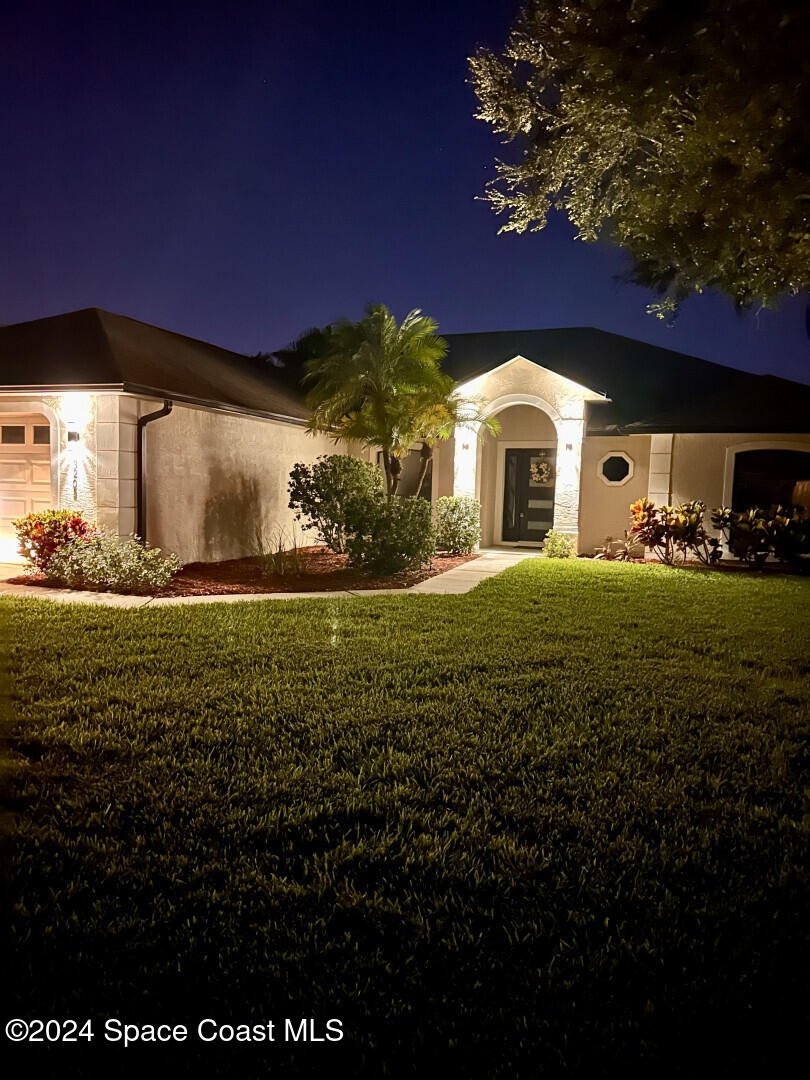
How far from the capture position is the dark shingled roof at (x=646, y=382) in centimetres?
1434

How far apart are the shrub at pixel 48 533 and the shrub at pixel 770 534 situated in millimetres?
12317

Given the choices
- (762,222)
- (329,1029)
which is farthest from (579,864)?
(762,222)

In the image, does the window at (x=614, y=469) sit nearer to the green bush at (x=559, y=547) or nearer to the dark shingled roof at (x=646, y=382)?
the dark shingled roof at (x=646, y=382)

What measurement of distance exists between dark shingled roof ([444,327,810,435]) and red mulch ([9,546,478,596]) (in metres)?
5.62

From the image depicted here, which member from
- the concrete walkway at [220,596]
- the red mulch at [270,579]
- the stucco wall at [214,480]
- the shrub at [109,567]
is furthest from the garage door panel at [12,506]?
the shrub at [109,567]

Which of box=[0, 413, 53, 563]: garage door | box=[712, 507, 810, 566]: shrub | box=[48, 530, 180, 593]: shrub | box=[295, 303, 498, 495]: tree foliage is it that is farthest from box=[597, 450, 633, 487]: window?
box=[0, 413, 53, 563]: garage door

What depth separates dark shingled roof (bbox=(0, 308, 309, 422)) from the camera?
11383mm

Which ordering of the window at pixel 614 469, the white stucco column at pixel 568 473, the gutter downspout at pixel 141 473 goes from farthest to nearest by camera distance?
the window at pixel 614 469, the white stucco column at pixel 568 473, the gutter downspout at pixel 141 473

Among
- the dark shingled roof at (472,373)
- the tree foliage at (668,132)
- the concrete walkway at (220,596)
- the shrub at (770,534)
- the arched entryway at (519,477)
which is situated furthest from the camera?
the arched entryway at (519,477)

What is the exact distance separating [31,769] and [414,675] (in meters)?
2.97

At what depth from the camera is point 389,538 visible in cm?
1167

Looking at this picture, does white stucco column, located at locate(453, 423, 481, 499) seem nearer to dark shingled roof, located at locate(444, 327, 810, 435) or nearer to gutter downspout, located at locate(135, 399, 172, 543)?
dark shingled roof, located at locate(444, 327, 810, 435)

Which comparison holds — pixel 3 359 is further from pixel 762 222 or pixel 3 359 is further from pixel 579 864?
pixel 579 864

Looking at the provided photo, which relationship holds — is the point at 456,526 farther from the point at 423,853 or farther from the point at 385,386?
the point at 423,853
